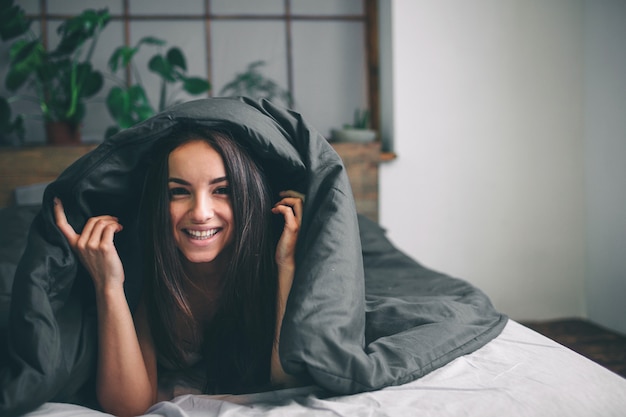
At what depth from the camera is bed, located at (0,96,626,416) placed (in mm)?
778

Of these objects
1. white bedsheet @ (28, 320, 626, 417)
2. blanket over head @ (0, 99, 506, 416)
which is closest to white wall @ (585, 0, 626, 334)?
blanket over head @ (0, 99, 506, 416)

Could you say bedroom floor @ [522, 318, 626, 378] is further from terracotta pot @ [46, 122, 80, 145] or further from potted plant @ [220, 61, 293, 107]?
terracotta pot @ [46, 122, 80, 145]

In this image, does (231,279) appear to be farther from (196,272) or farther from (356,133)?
(356,133)

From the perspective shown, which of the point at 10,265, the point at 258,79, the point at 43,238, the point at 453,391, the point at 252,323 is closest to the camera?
the point at 453,391

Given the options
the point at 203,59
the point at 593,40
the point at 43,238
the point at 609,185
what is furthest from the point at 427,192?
the point at 43,238

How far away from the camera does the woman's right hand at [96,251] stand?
94 cm

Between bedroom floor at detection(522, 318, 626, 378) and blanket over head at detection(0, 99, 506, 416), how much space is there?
1.09m

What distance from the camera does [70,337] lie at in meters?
0.91

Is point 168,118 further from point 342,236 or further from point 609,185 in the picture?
point 609,185

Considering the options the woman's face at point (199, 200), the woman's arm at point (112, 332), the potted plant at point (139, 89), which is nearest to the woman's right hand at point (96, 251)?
the woman's arm at point (112, 332)

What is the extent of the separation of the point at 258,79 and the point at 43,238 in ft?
5.43

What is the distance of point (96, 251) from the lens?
3.07 feet

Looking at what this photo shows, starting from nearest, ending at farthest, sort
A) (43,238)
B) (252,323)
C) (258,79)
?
(43,238) → (252,323) → (258,79)

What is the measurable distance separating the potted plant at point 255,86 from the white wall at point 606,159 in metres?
1.42
